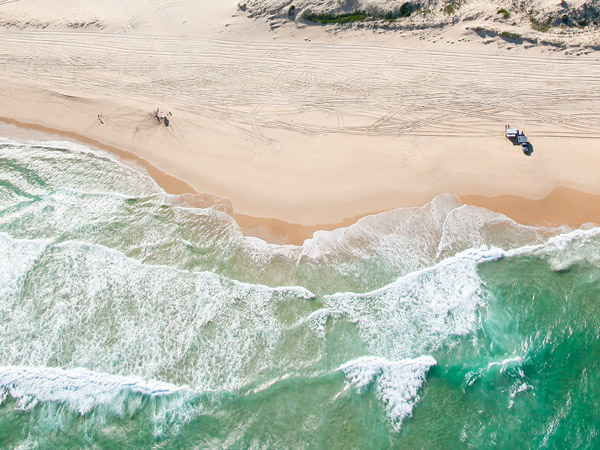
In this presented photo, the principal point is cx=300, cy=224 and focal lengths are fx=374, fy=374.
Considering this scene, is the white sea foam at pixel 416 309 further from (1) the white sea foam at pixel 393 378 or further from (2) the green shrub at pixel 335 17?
(2) the green shrub at pixel 335 17

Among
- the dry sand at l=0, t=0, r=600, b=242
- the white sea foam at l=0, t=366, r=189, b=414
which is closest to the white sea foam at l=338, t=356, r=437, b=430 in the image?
the dry sand at l=0, t=0, r=600, b=242

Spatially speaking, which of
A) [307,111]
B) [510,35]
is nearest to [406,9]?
[510,35]

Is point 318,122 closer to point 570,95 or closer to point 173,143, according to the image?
point 173,143

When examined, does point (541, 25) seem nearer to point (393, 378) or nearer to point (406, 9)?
point (406, 9)

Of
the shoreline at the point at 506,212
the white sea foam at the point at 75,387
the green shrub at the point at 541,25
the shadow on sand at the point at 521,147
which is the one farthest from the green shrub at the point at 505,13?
the white sea foam at the point at 75,387

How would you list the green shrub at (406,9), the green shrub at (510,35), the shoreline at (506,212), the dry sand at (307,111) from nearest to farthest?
the shoreline at (506,212), the dry sand at (307,111), the green shrub at (510,35), the green shrub at (406,9)

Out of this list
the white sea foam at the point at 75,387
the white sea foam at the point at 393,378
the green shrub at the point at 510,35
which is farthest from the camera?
the green shrub at the point at 510,35
